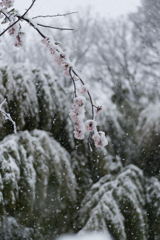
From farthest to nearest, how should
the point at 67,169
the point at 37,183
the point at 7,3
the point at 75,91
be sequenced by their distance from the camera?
the point at 67,169, the point at 37,183, the point at 7,3, the point at 75,91

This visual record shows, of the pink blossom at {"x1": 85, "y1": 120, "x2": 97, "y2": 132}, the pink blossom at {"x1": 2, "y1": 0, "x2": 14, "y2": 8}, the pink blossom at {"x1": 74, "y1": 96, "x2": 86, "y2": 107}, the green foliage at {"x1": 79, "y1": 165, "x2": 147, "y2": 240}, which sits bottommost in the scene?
the pink blossom at {"x1": 85, "y1": 120, "x2": 97, "y2": 132}

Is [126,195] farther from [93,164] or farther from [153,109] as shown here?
[153,109]

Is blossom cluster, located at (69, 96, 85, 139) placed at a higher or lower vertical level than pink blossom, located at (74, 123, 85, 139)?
higher

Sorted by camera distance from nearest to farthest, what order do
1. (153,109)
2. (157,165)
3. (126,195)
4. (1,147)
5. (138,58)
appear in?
(1,147) → (126,195) → (157,165) → (153,109) → (138,58)

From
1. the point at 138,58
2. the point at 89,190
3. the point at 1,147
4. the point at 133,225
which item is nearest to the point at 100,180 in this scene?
the point at 89,190

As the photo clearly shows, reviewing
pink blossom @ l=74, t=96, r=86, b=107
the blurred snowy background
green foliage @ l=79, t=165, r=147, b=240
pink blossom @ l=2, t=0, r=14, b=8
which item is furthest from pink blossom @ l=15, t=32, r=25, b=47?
green foliage @ l=79, t=165, r=147, b=240

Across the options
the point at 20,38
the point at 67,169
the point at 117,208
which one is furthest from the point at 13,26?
the point at 117,208

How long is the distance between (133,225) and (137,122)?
1.07 m

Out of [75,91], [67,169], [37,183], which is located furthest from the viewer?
[67,169]

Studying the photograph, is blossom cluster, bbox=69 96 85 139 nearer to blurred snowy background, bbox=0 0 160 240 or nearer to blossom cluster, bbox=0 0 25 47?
blossom cluster, bbox=0 0 25 47

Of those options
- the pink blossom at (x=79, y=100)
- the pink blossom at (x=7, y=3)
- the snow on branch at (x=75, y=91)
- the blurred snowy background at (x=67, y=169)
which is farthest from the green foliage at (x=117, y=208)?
the pink blossom at (x=7, y=3)

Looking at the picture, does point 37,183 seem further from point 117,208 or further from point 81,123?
point 81,123

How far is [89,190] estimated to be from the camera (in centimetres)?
249

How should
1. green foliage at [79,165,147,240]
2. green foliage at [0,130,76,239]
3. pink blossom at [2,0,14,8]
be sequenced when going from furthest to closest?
green foliage at [79,165,147,240], green foliage at [0,130,76,239], pink blossom at [2,0,14,8]
